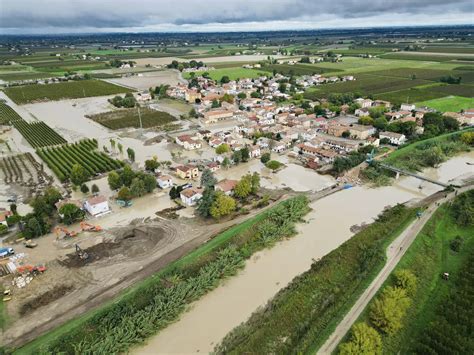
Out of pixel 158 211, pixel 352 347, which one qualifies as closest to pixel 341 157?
pixel 158 211

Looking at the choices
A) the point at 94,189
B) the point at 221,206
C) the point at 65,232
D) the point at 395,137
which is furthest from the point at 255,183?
the point at 395,137

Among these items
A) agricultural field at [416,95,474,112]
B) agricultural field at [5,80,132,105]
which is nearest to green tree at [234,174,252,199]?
agricultural field at [416,95,474,112]

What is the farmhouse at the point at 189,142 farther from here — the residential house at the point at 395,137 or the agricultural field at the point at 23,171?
the residential house at the point at 395,137

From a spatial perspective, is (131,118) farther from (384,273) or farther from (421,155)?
(384,273)

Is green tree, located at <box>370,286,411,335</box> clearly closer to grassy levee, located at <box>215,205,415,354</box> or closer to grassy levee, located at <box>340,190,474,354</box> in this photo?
grassy levee, located at <box>340,190,474,354</box>

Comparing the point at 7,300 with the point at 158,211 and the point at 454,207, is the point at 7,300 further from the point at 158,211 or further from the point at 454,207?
the point at 454,207
